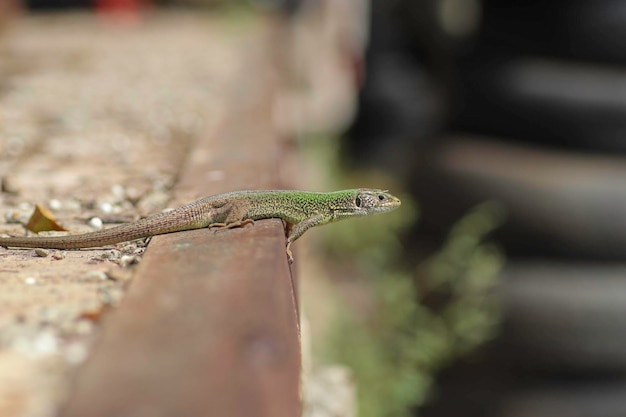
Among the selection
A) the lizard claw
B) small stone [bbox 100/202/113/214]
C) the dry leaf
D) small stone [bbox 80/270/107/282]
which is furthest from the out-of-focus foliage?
small stone [bbox 80/270/107/282]

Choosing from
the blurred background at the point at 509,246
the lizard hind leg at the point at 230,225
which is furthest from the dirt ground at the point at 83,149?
the blurred background at the point at 509,246

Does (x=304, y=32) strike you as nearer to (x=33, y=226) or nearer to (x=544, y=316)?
(x=544, y=316)

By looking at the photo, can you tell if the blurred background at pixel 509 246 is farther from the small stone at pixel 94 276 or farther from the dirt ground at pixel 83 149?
the small stone at pixel 94 276

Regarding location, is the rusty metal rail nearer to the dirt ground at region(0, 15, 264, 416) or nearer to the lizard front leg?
the dirt ground at region(0, 15, 264, 416)

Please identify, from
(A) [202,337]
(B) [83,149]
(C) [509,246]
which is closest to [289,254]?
(A) [202,337]

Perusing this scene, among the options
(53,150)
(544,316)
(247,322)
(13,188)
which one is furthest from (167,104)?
(247,322)

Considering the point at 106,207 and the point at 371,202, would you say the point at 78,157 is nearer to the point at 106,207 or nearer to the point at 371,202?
the point at 106,207
